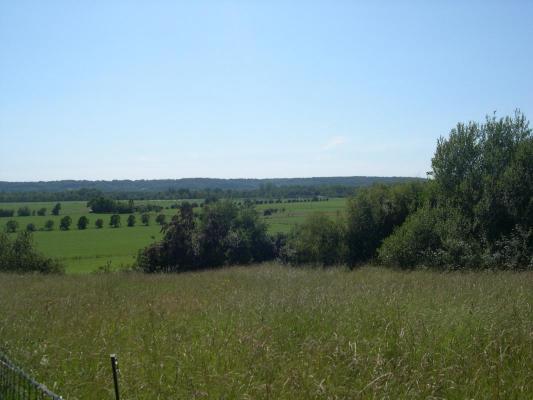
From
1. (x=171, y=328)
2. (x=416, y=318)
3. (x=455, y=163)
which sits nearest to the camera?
(x=416, y=318)

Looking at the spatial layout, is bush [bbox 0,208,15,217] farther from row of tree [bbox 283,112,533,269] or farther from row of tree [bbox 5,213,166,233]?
row of tree [bbox 283,112,533,269]

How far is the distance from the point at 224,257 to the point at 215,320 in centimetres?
3169

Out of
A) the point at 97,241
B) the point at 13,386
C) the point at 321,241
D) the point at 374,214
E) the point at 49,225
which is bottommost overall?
the point at 97,241

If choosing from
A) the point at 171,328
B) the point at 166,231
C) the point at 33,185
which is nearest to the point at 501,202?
the point at 171,328

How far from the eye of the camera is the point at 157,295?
941 centimetres

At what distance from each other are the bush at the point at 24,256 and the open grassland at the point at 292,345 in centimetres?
2402

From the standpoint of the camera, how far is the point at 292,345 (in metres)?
5.17

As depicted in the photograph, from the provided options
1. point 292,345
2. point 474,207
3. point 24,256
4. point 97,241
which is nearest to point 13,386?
point 292,345

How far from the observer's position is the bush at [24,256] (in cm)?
2906

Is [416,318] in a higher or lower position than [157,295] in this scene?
higher

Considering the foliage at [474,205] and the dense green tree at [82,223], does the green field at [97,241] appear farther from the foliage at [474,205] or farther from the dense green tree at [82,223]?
the foliage at [474,205]

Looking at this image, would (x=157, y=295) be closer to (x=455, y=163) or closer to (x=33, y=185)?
(x=455, y=163)

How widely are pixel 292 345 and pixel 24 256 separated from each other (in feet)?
96.8

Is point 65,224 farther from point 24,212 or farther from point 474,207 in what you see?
point 474,207
